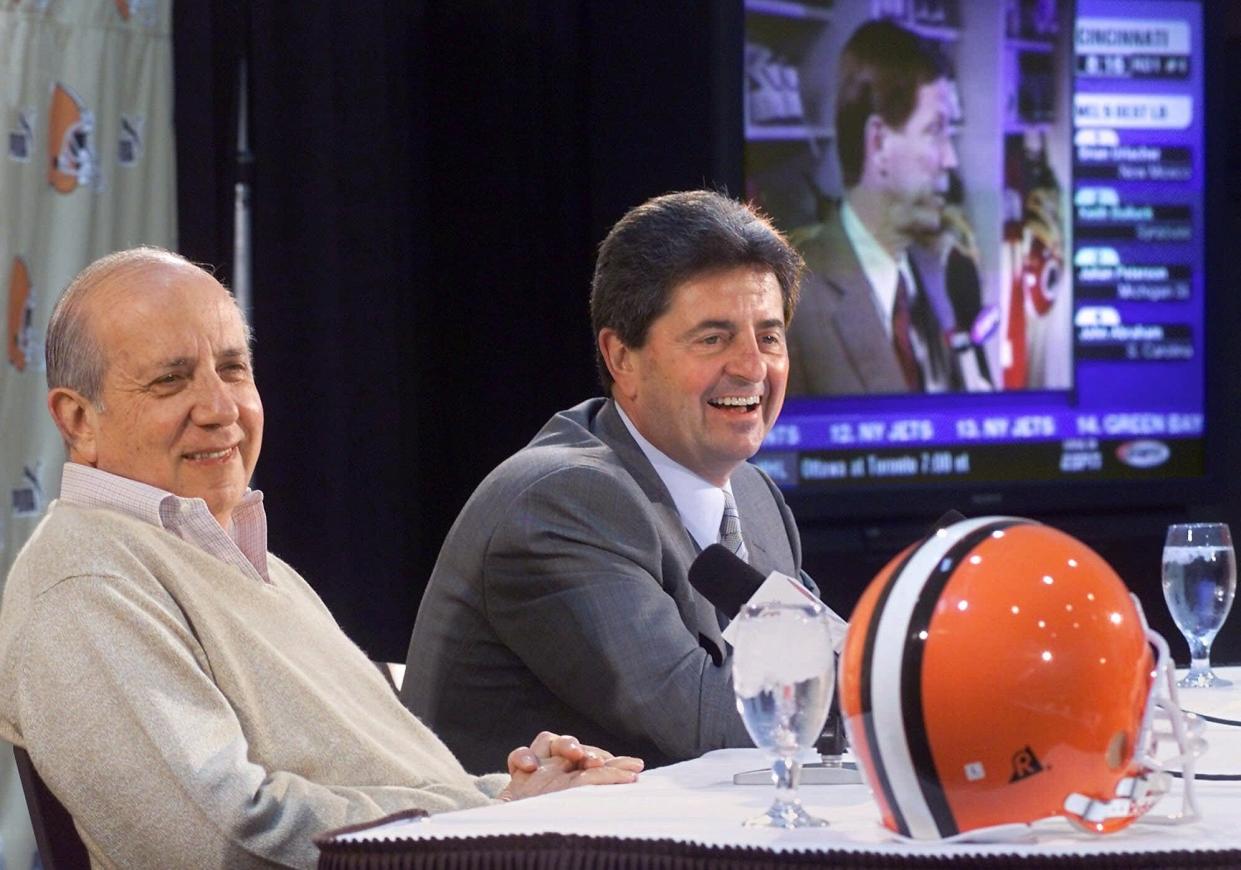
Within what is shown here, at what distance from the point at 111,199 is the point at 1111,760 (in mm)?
3503

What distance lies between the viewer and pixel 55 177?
4258 millimetres

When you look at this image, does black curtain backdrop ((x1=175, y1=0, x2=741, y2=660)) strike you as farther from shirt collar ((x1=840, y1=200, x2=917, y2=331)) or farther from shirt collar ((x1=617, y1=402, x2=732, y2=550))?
shirt collar ((x1=617, y1=402, x2=732, y2=550))

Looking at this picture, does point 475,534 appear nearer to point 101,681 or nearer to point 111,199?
point 101,681

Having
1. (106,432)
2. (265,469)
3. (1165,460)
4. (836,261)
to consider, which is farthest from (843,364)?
(106,432)

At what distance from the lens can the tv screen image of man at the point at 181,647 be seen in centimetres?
167

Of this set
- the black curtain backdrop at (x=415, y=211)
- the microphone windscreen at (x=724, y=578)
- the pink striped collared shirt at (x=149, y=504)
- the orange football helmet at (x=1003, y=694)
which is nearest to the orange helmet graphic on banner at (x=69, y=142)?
the black curtain backdrop at (x=415, y=211)

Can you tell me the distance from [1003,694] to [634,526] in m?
1.20

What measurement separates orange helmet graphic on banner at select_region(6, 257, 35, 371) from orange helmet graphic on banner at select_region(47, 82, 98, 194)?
22 cm

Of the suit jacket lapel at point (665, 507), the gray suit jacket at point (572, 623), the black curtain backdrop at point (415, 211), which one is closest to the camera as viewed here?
the gray suit jacket at point (572, 623)

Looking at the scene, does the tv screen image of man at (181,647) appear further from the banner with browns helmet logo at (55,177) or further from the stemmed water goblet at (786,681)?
the banner with browns helmet logo at (55,177)

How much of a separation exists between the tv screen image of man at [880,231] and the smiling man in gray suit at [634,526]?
189cm

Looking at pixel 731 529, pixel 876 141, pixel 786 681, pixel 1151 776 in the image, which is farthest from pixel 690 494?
pixel 876 141

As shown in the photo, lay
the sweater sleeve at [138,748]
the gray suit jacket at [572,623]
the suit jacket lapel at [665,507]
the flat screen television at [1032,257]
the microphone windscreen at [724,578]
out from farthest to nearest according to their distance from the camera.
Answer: the flat screen television at [1032,257] → the suit jacket lapel at [665,507] → the gray suit jacket at [572,623] → the microphone windscreen at [724,578] → the sweater sleeve at [138,748]

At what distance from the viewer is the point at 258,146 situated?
14.3ft
